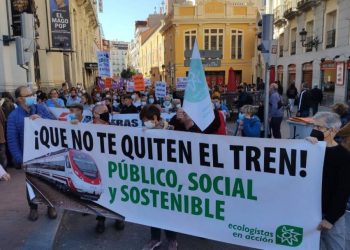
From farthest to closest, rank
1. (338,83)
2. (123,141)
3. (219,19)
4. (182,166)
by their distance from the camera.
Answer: (219,19) < (338,83) < (123,141) < (182,166)

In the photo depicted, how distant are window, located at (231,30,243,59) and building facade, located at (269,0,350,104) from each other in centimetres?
886

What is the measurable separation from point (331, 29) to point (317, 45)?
1.68 meters

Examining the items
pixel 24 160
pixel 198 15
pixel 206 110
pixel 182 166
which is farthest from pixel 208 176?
pixel 198 15

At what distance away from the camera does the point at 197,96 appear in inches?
129

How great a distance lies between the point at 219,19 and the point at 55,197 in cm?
3955

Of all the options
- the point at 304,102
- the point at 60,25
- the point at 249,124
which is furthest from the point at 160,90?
the point at 60,25

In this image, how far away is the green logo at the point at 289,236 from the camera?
118 inches

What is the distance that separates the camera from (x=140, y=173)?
359 cm

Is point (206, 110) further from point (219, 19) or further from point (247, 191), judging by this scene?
point (219, 19)

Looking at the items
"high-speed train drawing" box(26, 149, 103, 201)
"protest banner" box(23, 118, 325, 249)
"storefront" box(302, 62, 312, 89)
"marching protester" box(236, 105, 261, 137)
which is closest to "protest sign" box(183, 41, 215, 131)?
"protest banner" box(23, 118, 325, 249)

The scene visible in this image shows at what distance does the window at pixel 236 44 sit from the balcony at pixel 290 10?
1149 centimetres

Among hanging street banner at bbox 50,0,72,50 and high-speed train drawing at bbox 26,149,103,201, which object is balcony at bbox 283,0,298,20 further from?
high-speed train drawing at bbox 26,149,103,201

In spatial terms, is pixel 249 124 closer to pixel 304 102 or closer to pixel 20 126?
pixel 20 126

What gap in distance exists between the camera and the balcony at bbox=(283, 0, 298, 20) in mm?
27316
